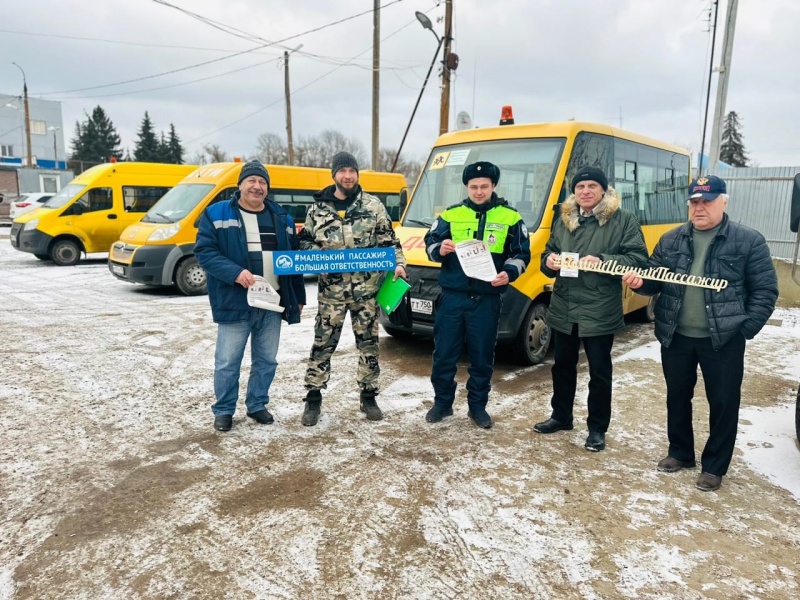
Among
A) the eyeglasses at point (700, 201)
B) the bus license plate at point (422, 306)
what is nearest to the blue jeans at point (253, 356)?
the bus license plate at point (422, 306)

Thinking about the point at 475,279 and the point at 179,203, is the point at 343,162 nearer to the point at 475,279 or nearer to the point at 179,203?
the point at 475,279

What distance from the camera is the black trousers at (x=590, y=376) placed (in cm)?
396

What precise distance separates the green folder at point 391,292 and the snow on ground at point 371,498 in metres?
0.92

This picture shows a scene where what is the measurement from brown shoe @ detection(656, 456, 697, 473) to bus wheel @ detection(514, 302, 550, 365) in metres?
2.21

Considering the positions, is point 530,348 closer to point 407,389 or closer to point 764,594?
point 407,389

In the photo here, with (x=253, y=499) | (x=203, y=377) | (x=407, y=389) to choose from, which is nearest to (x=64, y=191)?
(x=203, y=377)

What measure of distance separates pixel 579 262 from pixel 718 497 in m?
1.61

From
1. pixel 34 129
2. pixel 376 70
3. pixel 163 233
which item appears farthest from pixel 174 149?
pixel 163 233

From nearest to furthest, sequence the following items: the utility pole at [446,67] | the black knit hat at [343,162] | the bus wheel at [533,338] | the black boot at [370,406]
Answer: the black knit hat at [343,162], the black boot at [370,406], the bus wheel at [533,338], the utility pole at [446,67]

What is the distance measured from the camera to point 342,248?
425 cm

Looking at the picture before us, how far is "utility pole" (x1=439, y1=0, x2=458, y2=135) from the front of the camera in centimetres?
1548

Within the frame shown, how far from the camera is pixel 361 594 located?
8.19ft

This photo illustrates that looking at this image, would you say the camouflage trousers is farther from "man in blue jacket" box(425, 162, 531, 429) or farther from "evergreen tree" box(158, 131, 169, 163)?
"evergreen tree" box(158, 131, 169, 163)

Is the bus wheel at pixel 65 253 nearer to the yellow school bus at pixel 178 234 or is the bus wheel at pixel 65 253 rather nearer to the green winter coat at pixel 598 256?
the yellow school bus at pixel 178 234
